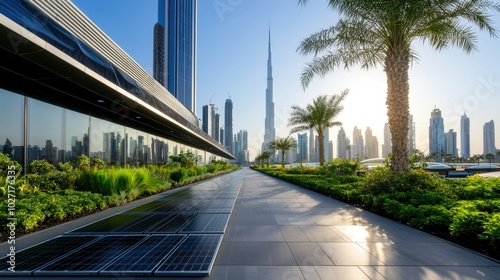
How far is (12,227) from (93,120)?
34.2ft

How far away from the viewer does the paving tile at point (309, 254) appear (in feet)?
13.0

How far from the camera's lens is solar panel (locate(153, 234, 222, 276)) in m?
3.56

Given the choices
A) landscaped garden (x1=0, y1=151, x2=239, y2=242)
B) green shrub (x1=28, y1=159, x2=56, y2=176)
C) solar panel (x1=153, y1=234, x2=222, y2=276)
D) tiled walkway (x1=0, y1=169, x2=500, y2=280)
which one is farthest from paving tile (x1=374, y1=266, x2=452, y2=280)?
green shrub (x1=28, y1=159, x2=56, y2=176)

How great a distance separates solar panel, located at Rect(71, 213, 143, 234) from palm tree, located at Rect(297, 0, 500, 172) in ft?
30.1

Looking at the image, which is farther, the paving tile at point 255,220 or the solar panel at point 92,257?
the paving tile at point 255,220

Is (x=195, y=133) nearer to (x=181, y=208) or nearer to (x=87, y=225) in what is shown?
(x=181, y=208)

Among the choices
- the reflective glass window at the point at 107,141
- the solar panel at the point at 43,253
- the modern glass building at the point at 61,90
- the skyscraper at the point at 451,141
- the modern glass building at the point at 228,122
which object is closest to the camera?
the solar panel at the point at 43,253

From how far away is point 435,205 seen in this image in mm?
6535

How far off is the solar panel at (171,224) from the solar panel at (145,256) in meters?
0.47

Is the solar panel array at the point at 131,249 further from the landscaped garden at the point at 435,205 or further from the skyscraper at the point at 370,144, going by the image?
the skyscraper at the point at 370,144

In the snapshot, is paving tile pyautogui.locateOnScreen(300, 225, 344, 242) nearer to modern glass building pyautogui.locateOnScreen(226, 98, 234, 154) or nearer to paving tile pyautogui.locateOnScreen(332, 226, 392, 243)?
paving tile pyautogui.locateOnScreen(332, 226, 392, 243)

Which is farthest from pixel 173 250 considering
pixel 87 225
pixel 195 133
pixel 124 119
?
pixel 195 133

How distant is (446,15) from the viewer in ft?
32.0

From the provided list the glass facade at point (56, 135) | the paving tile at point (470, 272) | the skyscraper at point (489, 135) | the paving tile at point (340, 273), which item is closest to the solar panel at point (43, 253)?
the paving tile at point (340, 273)
